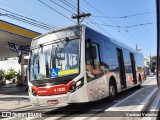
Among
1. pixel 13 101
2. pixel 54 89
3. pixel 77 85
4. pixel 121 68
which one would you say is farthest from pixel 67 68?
pixel 13 101

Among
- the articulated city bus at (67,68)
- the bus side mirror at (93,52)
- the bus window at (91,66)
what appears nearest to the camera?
the articulated city bus at (67,68)

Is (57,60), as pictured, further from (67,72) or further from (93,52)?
(93,52)

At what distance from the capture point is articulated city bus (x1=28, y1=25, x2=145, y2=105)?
9234 mm

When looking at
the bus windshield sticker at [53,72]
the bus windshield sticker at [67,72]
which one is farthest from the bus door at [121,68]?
the bus windshield sticker at [53,72]

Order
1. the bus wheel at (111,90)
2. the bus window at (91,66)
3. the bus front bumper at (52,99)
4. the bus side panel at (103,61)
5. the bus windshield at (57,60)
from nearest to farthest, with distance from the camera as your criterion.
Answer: the bus front bumper at (52,99) < the bus windshield at (57,60) < the bus window at (91,66) < the bus side panel at (103,61) < the bus wheel at (111,90)

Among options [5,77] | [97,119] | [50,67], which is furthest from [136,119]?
[5,77]

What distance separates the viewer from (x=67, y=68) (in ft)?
31.2

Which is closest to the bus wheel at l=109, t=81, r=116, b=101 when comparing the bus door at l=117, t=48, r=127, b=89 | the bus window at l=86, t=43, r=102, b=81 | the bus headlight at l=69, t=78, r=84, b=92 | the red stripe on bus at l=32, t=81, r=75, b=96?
the bus window at l=86, t=43, r=102, b=81

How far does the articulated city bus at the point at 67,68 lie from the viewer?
923 cm

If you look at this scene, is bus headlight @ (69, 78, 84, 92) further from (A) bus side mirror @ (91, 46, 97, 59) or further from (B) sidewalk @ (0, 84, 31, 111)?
(B) sidewalk @ (0, 84, 31, 111)

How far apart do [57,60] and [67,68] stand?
1.59 feet

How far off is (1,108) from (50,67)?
441cm

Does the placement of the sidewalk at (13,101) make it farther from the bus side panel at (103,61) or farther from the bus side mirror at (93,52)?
the bus side mirror at (93,52)

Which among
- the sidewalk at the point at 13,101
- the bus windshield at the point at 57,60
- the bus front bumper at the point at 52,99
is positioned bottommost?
the sidewalk at the point at 13,101
